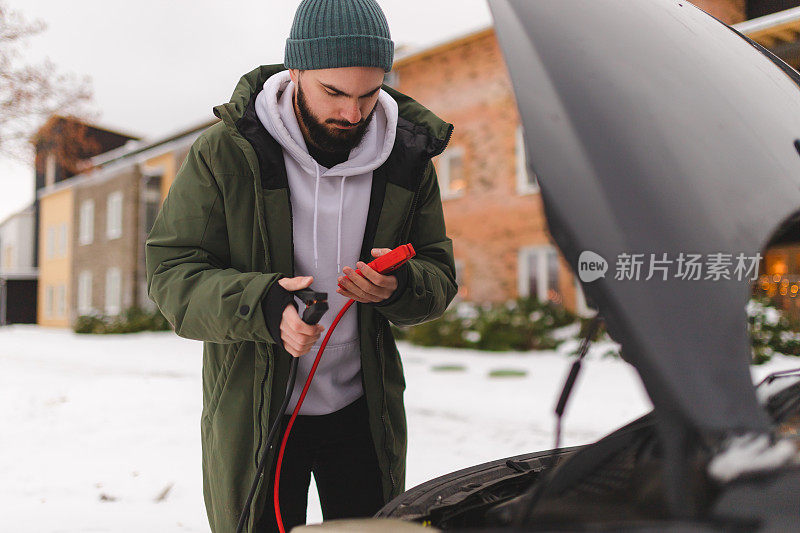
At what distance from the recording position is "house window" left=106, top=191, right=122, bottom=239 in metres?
21.7

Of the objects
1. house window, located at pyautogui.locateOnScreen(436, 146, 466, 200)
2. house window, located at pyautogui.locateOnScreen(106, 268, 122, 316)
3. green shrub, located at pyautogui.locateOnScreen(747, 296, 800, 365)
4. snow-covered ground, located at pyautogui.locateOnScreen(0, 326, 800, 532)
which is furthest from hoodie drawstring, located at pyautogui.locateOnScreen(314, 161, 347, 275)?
house window, located at pyautogui.locateOnScreen(106, 268, 122, 316)

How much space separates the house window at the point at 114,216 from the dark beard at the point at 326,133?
2230 cm

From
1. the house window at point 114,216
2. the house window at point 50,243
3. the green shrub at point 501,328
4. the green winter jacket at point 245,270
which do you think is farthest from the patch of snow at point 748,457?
the house window at point 50,243

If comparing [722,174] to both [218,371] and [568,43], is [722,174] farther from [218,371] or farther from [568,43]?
[218,371]

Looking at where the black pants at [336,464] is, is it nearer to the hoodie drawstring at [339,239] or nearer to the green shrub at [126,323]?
the hoodie drawstring at [339,239]

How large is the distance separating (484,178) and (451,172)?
1.21 meters

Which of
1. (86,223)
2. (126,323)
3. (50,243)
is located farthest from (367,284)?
(50,243)

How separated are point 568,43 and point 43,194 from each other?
100.0 ft

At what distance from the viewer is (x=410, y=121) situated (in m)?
1.73

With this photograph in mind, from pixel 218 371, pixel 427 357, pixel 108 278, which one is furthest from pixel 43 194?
pixel 218 371

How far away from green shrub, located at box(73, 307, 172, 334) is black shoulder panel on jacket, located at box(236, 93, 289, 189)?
18.2 metres

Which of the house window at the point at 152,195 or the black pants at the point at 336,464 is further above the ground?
the house window at the point at 152,195

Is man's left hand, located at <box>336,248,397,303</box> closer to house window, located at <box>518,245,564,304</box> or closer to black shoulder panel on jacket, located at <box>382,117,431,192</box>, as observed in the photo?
black shoulder panel on jacket, located at <box>382,117,431,192</box>

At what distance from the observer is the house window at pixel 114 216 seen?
21672 mm
